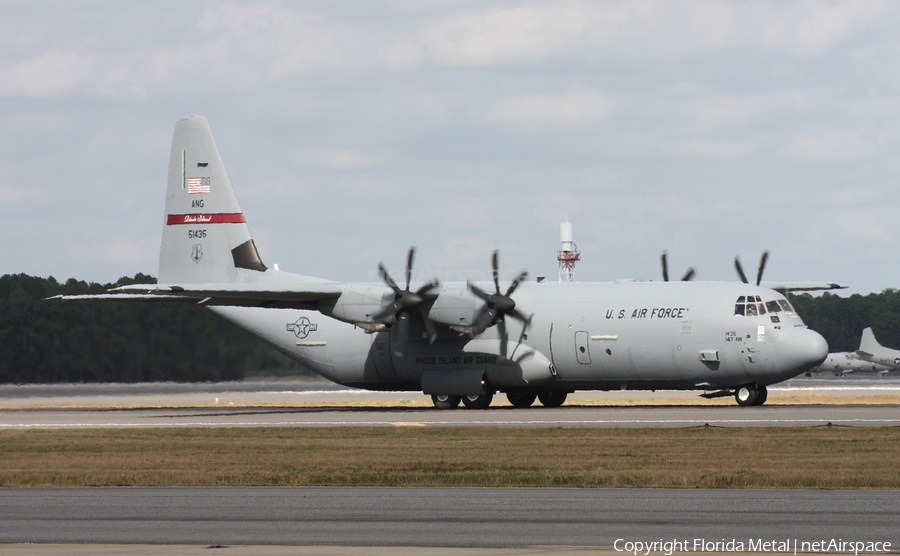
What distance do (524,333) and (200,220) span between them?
13565 mm

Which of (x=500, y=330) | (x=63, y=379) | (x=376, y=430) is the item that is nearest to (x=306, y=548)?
(x=376, y=430)

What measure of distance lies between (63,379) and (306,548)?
48.3m

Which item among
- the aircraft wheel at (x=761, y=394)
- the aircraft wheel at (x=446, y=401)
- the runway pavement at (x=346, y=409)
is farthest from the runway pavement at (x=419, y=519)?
the aircraft wheel at (x=446, y=401)

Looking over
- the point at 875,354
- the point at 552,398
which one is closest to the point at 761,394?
the point at 552,398

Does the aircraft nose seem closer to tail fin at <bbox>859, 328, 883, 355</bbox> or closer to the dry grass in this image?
the dry grass

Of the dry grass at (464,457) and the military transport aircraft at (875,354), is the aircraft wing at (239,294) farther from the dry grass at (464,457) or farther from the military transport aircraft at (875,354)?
the military transport aircraft at (875,354)

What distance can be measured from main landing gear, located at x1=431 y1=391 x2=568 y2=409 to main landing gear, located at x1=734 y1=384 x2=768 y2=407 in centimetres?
675

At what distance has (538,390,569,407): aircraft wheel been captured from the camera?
44853 millimetres

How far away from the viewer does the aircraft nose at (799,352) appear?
38.2 metres

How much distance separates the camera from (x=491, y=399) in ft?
144

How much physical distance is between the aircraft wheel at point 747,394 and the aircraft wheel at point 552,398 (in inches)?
265

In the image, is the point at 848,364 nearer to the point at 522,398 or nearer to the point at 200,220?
the point at 522,398

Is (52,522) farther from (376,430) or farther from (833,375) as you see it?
(833,375)

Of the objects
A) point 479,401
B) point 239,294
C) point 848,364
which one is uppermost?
point 239,294
